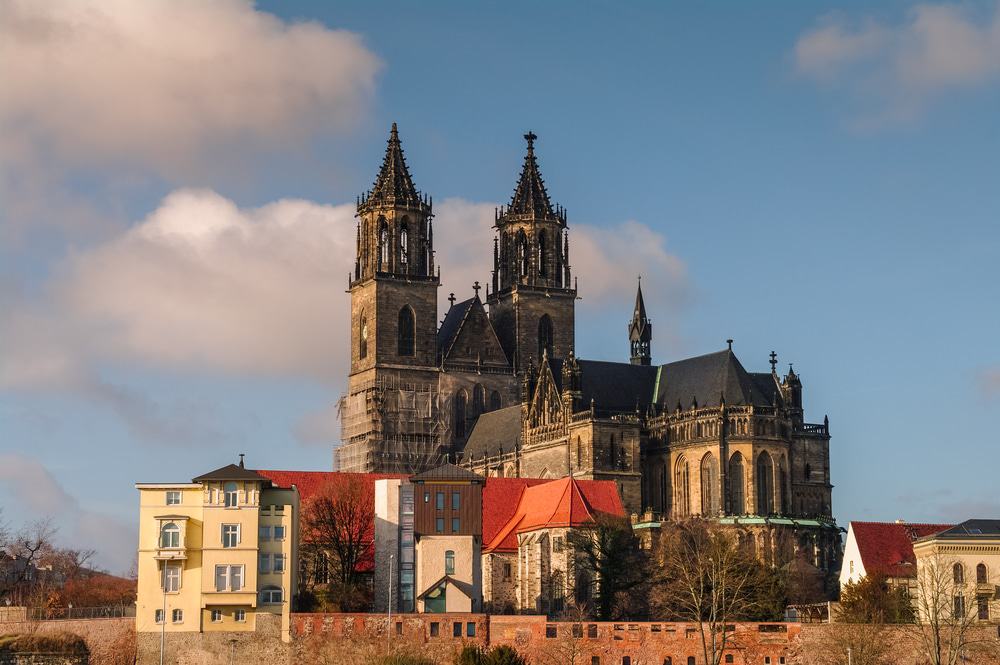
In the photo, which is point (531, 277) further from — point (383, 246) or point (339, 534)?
point (339, 534)

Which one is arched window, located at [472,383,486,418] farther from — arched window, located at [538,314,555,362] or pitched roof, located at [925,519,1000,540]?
pitched roof, located at [925,519,1000,540]

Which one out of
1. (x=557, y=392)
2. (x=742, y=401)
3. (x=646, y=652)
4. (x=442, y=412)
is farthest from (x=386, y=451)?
(x=646, y=652)

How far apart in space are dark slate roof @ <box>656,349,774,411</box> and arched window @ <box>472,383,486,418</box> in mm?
23204

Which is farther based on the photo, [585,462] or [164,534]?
[585,462]

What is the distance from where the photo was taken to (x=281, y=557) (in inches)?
3561

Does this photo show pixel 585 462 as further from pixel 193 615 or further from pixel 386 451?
pixel 193 615

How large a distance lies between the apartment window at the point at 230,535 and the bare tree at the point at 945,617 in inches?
1174

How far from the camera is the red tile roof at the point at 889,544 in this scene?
9869 cm

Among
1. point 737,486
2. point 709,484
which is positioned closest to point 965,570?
point 737,486

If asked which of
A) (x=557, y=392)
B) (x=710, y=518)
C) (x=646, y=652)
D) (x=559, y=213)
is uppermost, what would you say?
(x=559, y=213)

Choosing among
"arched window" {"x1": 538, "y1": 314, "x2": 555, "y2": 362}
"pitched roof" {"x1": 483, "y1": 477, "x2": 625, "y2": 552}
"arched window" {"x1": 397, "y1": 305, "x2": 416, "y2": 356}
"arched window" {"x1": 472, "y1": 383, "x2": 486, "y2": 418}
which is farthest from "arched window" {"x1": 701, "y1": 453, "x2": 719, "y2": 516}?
"arched window" {"x1": 397, "y1": 305, "x2": 416, "y2": 356}

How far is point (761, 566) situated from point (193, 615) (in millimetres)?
28385

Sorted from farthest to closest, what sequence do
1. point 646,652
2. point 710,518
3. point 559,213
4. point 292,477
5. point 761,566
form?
point 559,213 → point 710,518 → point 292,477 → point 761,566 → point 646,652

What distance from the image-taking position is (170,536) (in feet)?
292
